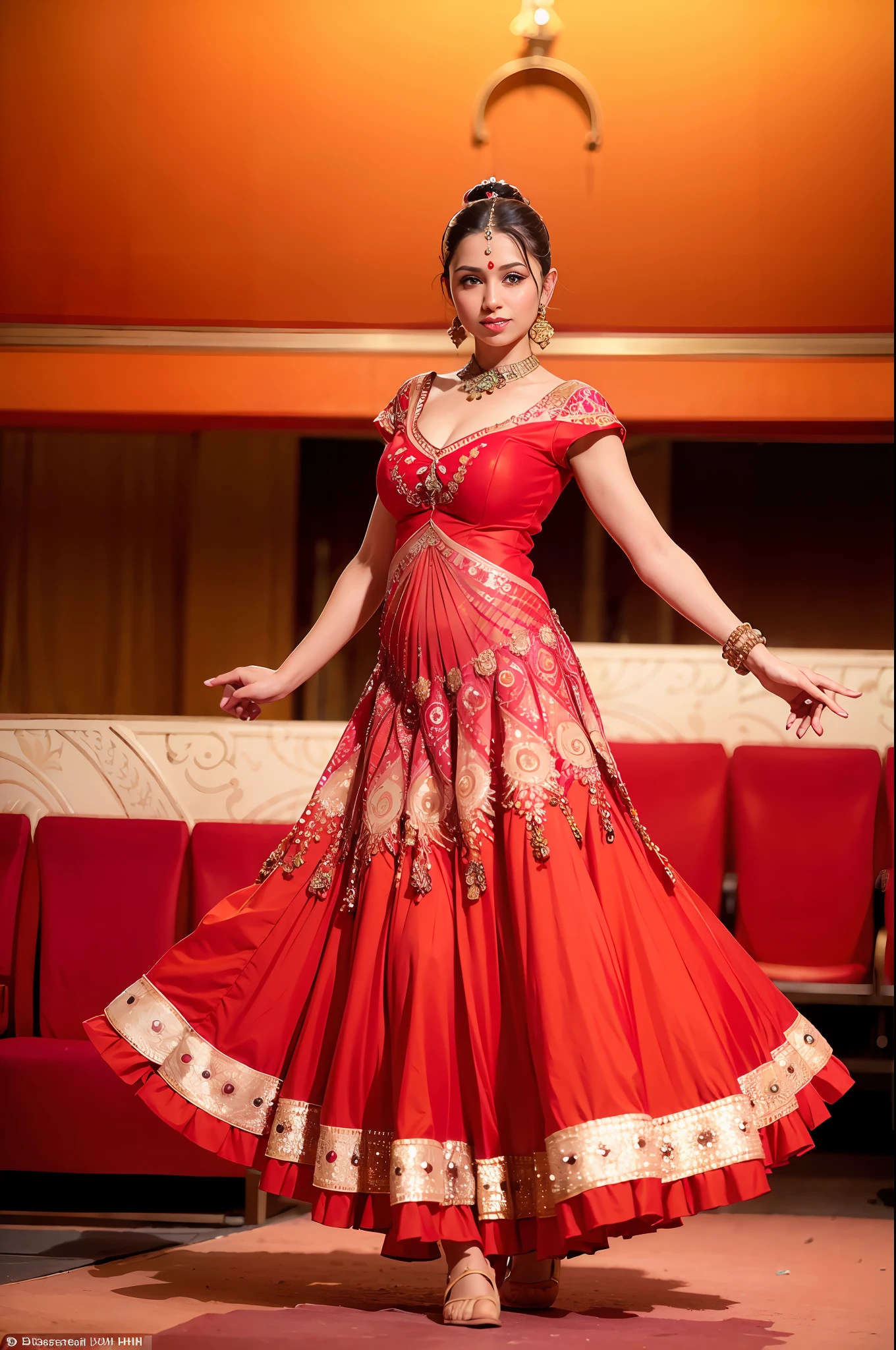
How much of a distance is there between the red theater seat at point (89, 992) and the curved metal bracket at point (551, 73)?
1682mm

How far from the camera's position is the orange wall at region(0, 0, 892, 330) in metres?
2.89

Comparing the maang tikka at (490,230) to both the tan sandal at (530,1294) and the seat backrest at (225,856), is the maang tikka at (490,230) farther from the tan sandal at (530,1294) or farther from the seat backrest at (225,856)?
the seat backrest at (225,856)

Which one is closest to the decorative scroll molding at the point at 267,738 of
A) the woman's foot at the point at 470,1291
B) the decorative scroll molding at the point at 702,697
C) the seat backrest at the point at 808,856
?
the decorative scroll molding at the point at 702,697

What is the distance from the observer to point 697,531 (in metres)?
3.10

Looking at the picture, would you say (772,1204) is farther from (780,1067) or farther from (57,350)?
(57,350)

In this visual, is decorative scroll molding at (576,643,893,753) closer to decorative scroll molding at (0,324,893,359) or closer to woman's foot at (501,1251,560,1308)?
decorative scroll molding at (0,324,893,359)

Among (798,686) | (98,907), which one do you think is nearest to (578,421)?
(798,686)

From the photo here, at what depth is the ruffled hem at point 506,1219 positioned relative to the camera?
138 cm

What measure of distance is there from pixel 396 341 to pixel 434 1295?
2002 millimetres

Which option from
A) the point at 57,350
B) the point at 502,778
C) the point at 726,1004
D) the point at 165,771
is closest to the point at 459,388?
the point at 502,778

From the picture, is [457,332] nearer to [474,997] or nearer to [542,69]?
[474,997]

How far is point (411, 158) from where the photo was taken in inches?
116

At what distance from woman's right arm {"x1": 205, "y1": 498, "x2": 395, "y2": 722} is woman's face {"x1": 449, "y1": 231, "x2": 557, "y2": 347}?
29 cm

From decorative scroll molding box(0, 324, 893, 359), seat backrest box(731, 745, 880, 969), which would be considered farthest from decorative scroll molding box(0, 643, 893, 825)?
decorative scroll molding box(0, 324, 893, 359)
